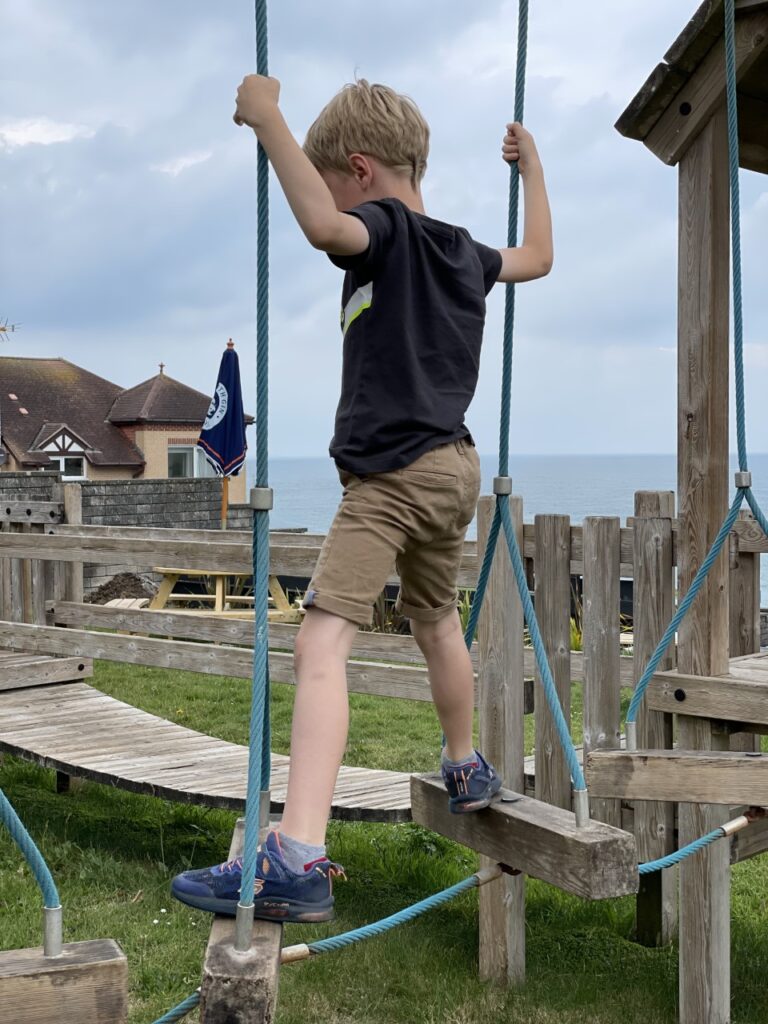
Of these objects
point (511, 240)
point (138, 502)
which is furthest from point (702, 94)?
point (138, 502)

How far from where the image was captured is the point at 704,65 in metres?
3.80

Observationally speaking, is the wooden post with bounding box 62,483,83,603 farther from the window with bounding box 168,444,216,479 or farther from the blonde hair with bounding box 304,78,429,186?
the window with bounding box 168,444,216,479

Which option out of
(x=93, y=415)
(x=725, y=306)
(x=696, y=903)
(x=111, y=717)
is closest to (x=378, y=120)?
(x=725, y=306)

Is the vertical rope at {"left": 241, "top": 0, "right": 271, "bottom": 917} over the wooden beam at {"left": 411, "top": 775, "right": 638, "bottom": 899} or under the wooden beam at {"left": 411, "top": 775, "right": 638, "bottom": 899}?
over

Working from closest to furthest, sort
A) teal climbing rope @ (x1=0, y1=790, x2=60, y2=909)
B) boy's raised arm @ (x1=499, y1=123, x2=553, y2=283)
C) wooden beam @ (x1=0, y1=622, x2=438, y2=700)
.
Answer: teal climbing rope @ (x1=0, y1=790, x2=60, y2=909) < boy's raised arm @ (x1=499, y1=123, x2=553, y2=283) < wooden beam @ (x1=0, y1=622, x2=438, y2=700)

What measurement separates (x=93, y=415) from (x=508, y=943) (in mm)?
21964

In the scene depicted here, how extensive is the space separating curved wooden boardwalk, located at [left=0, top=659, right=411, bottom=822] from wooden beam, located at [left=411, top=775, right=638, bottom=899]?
4.50ft

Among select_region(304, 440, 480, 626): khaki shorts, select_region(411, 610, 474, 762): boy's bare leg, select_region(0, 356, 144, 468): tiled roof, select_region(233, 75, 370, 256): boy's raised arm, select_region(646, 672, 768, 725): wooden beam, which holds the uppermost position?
select_region(0, 356, 144, 468): tiled roof

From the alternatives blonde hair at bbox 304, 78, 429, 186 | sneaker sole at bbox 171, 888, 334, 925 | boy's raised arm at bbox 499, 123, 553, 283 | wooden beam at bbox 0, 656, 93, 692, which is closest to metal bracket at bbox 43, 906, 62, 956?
sneaker sole at bbox 171, 888, 334, 925

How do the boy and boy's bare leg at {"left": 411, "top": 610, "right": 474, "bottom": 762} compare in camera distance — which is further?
boy's bare leg at {"left": 411, "top": 610, "right": 474, "bottom": 762}

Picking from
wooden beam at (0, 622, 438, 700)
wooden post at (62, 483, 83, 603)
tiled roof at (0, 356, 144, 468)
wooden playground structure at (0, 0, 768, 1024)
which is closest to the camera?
wooden playground structure at (0, 0, 768, 1024)

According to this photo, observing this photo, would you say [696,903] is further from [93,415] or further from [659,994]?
[93,415]

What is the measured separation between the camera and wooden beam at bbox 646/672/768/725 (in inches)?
145

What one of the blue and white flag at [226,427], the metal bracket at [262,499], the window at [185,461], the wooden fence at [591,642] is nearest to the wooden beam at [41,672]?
the wooden fence at [591,642]
